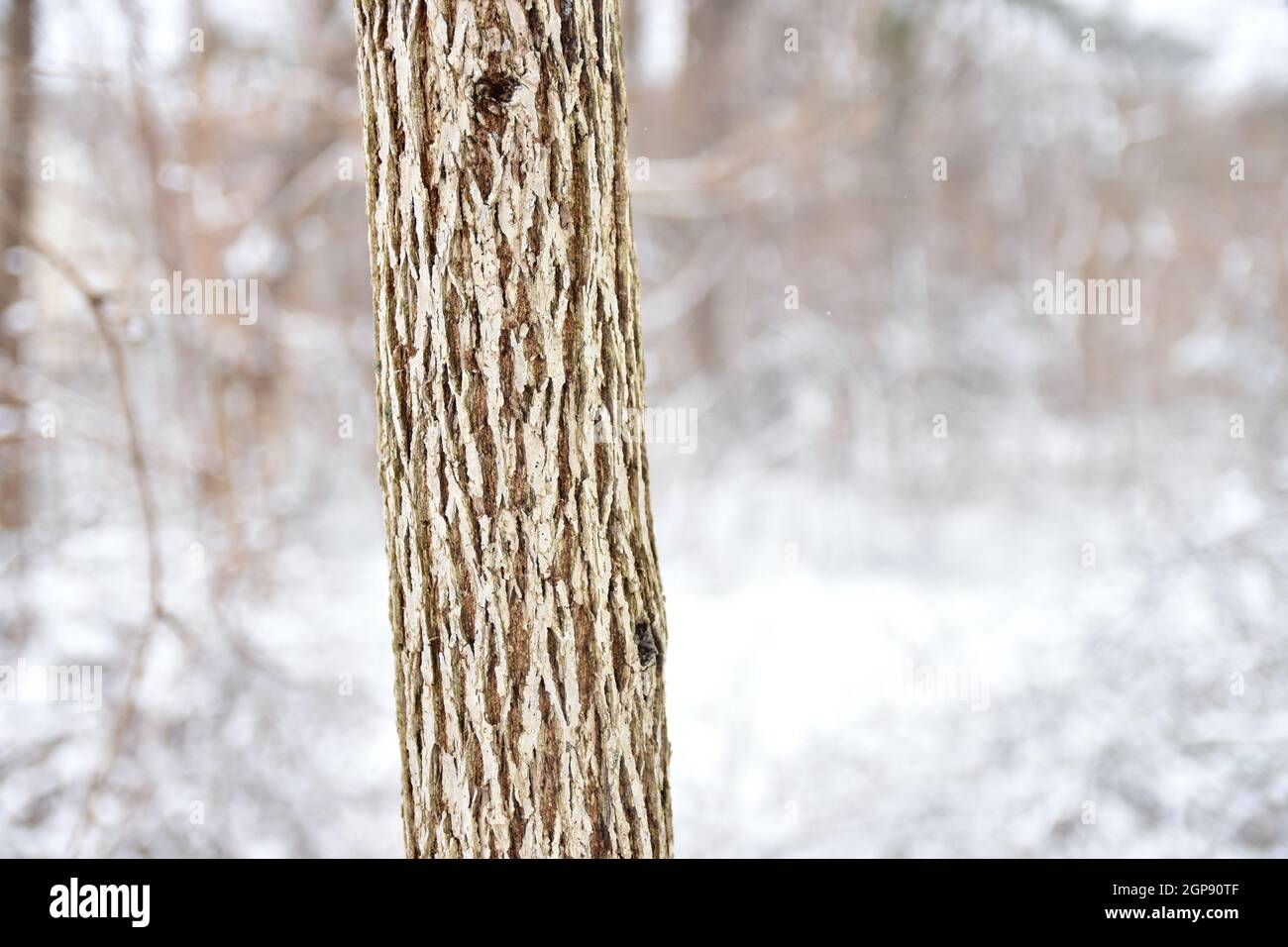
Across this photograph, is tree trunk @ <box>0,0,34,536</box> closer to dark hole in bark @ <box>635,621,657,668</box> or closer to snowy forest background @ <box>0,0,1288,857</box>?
snowy forest background @ <box>0,0,1288,857</box>

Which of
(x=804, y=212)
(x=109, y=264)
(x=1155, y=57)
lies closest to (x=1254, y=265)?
(x=1155, y=57)

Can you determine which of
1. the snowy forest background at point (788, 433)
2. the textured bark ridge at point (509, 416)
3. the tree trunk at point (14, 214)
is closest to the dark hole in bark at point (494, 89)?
the textured bark ridge at point (509, 416)

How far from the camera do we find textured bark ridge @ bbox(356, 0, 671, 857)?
1.35m

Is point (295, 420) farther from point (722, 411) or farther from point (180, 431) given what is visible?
point (722, 411)

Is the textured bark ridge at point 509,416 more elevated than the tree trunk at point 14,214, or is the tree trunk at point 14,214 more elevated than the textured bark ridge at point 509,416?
the tree trunk at point 14,214

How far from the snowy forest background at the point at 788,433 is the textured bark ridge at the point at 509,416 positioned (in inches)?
120

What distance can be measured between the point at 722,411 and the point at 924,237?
204cm

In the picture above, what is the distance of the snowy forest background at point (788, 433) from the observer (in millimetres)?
5012

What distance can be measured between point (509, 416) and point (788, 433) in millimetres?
6112

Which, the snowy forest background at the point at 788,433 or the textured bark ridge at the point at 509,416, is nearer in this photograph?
the textured bark ridge at the point at 509,416

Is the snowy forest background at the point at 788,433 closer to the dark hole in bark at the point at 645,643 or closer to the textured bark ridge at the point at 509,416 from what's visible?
the textured bark ridge at the point at 509,416

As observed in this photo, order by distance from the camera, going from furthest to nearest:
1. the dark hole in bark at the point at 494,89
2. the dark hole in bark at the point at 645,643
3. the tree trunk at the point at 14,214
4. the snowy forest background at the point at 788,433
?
1. the tree trunk at the point at 14,214
2. the snowy forest background at the point at 788,433
3. the dark hole in bark at the point at 645,643
4. the dark hole in bark at the point at 494,89

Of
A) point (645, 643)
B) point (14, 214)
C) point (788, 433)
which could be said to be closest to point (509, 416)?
point (645, 643)

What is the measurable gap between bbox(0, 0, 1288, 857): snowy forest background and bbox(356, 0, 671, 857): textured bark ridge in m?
3.05
